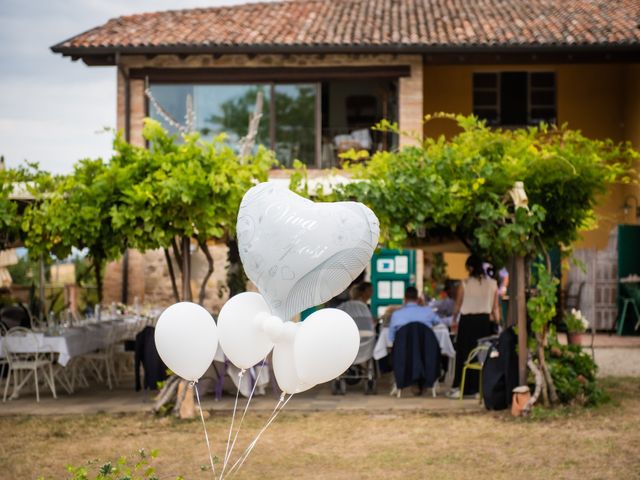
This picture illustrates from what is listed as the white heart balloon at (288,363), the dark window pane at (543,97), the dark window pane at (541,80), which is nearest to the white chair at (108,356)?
the white heart balloon at (288,363)

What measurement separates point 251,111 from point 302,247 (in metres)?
12.8

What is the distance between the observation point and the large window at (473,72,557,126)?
18.9m

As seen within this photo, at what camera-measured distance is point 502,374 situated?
9.28 metres

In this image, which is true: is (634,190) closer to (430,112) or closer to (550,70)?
(550,70)

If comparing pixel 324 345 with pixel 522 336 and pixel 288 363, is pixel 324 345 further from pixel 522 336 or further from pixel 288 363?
pixel 522 336

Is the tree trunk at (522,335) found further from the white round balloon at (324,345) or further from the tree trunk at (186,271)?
the white round balloon at (324,345)

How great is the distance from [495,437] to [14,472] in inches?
158

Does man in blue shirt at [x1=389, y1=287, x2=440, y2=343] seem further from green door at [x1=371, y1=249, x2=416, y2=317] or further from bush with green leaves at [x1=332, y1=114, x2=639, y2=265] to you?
green door at [x1=371, y1=249, x2=416, y2=317]

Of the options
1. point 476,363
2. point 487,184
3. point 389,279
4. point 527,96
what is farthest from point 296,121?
point 487,184

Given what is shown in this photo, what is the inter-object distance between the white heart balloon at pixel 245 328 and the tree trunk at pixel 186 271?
4659 mm

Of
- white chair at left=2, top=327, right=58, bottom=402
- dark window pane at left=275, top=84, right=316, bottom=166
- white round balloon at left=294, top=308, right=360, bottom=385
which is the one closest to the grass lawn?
white chair at left=2, top=327, right=58, bottom=402

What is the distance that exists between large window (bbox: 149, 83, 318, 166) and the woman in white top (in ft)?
24.3

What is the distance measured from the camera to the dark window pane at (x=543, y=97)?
18.9 metres

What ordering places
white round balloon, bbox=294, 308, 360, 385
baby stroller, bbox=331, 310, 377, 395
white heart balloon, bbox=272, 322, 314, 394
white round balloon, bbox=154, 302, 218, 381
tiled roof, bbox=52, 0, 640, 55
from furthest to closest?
tiled roof, bbox=52, 0, 640, 55, baby stroller, bbox=331, 310, 377, 395, white round balloon, bbox=154, 302, 218, 381, white heart balloon, bbox=272, 322, 314, 394, white round balloon, bbox=294, 308, 360, 385
